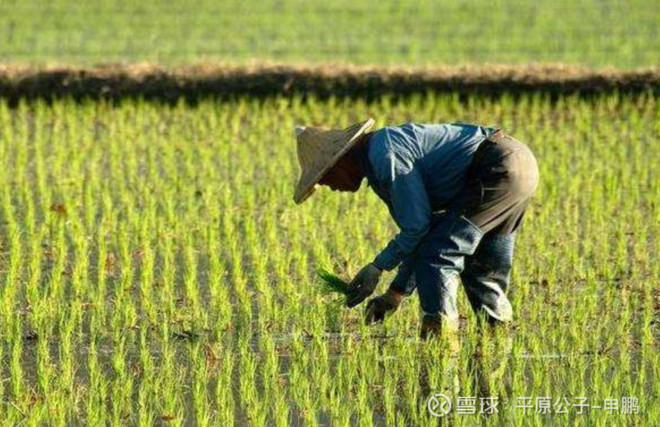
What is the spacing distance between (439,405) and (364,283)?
1.94 ft

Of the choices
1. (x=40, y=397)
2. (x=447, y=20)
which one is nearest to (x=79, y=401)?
(x=40, y=397)

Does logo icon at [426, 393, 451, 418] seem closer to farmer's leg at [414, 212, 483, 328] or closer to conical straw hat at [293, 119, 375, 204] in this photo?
farmer's leg at [414, 212, 483, 328]

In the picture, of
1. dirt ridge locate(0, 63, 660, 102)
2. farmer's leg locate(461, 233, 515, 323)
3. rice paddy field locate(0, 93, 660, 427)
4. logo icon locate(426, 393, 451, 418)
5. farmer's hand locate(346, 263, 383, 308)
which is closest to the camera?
logo icon locate(426, 393, 451, 418)

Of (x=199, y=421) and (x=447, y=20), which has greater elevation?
(x=447, y=20)

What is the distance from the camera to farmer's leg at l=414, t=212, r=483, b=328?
5699 millimetres

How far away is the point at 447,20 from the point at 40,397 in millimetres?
10141

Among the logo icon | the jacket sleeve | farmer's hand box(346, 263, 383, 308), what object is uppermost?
the jacket sleeve

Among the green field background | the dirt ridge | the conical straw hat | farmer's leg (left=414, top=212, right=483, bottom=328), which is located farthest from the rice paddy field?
the green field background

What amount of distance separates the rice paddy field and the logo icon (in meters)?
0.03

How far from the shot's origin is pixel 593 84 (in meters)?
11.6

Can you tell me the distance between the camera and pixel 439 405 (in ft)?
17.4

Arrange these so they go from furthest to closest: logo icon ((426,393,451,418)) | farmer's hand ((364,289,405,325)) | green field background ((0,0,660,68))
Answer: green field background ((0,0,660,68)) → farmer's hand ((364,289,405,325)) → logo icon ((426,393,451,418))

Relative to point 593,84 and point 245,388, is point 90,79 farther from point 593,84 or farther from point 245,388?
point 245,388

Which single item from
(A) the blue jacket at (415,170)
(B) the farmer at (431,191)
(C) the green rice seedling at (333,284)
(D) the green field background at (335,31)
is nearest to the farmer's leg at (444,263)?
(B) the farmer at (431,191)
